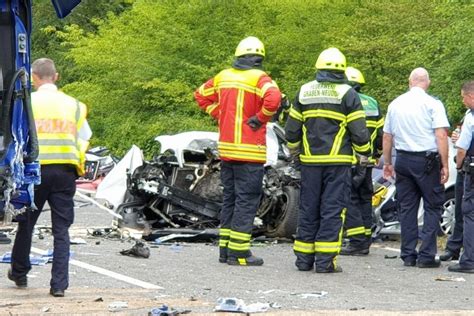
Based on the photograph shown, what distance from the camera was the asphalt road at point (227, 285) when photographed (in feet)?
29.3

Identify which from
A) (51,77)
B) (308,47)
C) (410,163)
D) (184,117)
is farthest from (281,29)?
(51,77)

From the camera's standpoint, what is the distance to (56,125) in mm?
9344

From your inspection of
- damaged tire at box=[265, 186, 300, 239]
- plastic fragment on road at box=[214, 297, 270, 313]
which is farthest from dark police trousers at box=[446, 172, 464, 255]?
plastic fragment on road at box=[214, 297, 270, 313]

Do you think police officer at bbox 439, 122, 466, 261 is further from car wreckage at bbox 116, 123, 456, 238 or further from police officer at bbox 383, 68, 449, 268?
car wreckage at bbox 116, 123, 456, 238

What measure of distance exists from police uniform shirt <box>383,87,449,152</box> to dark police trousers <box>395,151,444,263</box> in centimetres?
11

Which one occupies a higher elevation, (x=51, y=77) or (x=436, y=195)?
(x=51, y=77)

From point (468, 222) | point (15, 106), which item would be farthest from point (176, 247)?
point (15, 106)

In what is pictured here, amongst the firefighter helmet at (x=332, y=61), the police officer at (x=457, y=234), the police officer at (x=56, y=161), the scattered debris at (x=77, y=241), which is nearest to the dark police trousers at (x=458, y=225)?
the police officer at (x=457, y=234)

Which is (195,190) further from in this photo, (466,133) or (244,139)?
(466,133)

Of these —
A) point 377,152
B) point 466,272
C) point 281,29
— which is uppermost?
point 281,29

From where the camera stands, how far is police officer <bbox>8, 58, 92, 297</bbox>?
30.6ft

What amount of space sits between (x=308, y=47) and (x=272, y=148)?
40.8ft

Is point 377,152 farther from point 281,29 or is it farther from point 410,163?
point 281,29

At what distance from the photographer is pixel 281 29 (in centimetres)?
2742
